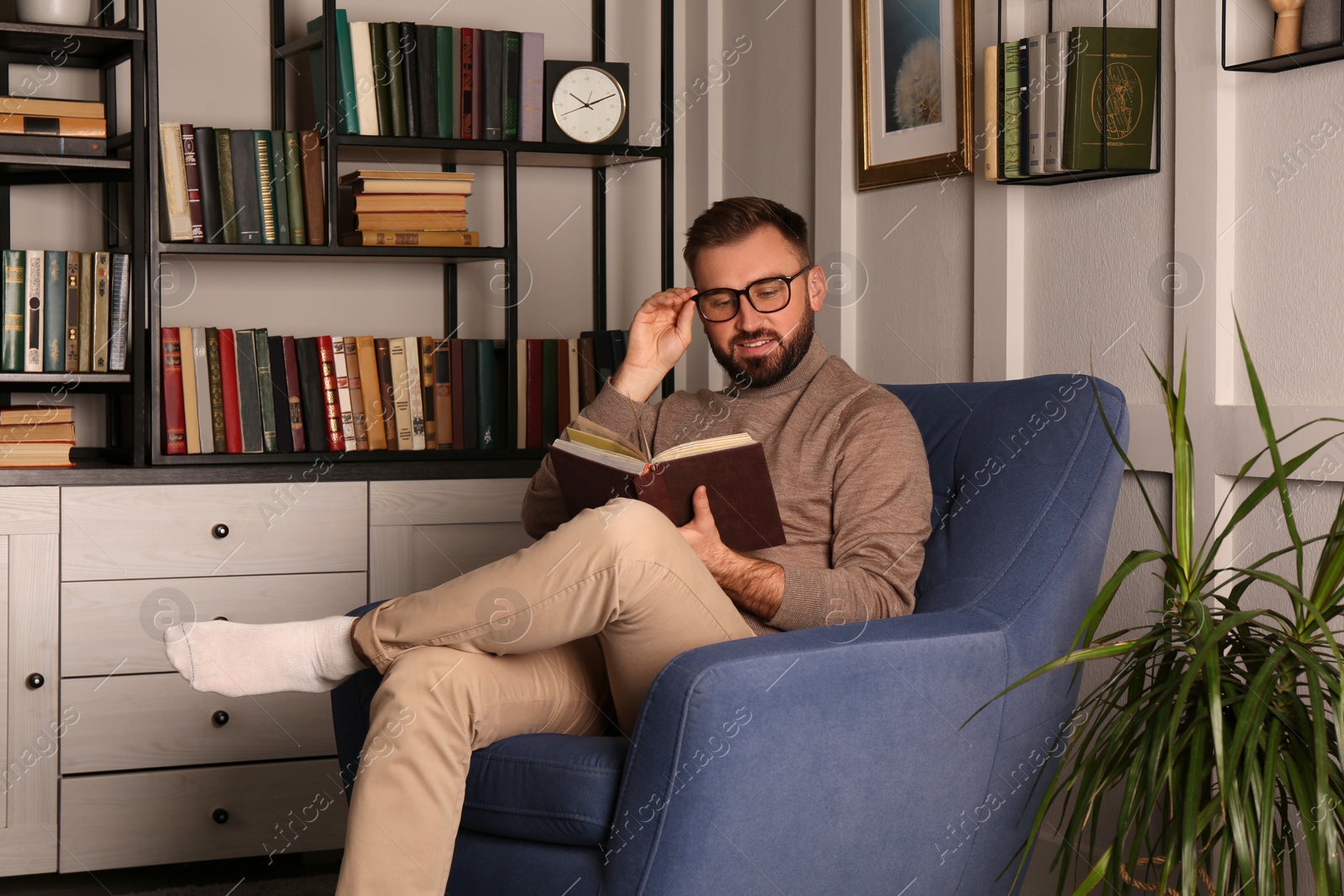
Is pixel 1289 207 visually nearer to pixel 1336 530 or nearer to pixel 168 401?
pixel 1336 530

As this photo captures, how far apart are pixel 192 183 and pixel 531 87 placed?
0.75 meters

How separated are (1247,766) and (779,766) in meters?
0.48

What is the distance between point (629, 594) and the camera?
1.50 m

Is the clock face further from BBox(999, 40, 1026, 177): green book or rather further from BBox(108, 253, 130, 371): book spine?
BBox(999, 40, 1026, 177): green book

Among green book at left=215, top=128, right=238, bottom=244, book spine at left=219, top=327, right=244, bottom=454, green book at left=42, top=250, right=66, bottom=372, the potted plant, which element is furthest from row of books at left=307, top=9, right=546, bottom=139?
the potted plant

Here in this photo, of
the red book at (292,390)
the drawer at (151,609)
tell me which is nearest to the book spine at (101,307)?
the red book at (292,390)

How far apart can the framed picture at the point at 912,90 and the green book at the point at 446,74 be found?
86 centimetres

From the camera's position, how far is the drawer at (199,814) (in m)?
2.36

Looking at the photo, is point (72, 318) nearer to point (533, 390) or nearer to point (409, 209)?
point (409, 209)

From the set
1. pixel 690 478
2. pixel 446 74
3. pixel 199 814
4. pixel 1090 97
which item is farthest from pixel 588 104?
pixel 199 814

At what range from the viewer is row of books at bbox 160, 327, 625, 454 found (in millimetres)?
2553

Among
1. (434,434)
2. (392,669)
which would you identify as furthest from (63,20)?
(392,669)

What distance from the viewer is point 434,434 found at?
274cm

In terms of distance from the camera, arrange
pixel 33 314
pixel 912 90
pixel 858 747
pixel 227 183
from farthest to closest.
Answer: pixel 227 183 < pixel 33 314 < pixel 912 90 < pixel 858 747
